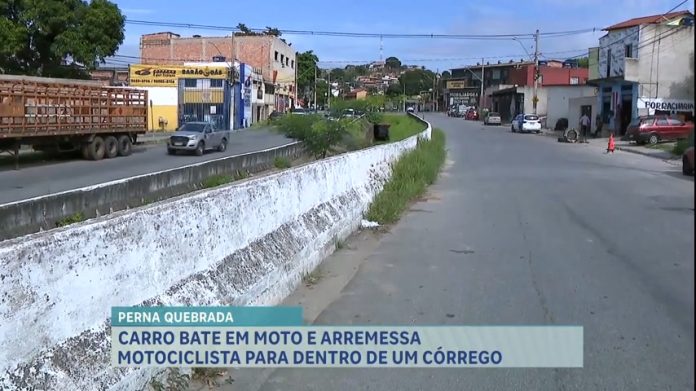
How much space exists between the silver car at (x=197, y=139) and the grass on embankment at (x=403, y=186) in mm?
13259

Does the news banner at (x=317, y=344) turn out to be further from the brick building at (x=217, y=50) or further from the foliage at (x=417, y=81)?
the foliage at (x=417, y=81)

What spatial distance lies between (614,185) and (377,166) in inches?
251

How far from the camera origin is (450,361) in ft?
17.4

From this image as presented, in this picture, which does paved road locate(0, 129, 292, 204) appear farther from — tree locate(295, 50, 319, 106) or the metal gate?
tree locate(295, 50, 319, 106)

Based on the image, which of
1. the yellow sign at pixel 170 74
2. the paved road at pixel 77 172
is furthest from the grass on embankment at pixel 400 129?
the yellow sign at pixel 170 74

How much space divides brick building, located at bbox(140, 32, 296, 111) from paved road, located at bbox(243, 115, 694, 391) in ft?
207

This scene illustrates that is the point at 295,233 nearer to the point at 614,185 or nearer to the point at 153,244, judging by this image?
the point at 153,244

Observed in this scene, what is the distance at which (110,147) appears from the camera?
29.3m

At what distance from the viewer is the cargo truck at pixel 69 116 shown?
23078mm

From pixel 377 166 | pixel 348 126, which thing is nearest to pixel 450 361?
pixel 377 166

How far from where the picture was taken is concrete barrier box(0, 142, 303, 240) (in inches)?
383

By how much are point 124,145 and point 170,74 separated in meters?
26.4

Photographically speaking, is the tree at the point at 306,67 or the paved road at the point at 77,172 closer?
the paved road at the point at 77,172

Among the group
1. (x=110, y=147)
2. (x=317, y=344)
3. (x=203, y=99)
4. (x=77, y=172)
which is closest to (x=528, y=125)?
(x=203, y=99)
